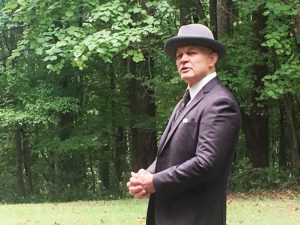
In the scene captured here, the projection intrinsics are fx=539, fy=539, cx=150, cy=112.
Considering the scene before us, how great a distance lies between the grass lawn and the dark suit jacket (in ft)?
18.6

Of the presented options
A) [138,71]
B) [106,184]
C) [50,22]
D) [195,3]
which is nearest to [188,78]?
[50,22]

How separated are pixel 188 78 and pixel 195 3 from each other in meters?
12.5

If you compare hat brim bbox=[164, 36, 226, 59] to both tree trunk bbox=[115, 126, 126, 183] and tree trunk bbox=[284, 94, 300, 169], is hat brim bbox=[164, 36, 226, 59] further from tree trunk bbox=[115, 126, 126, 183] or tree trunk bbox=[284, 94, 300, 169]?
tree trunk bbox=[115, 126, 126, 183]

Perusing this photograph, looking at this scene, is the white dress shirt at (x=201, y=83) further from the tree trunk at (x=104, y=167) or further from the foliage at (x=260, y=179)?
the tree trunk at (x=104, y=167)

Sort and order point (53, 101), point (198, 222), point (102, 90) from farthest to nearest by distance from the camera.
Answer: point (102, 90) → point (53, 101) → point (198, 222)

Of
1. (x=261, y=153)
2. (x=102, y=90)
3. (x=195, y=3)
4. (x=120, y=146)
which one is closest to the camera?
(x=195, y=3)

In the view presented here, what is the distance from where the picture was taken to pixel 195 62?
2.66m

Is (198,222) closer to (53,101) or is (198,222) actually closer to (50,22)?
(50,22)

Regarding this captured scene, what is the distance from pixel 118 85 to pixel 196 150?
62.4 feet

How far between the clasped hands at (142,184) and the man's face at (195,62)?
1.73ft

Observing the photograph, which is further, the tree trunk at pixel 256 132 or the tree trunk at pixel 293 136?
the tree trunk at pixel 256 132

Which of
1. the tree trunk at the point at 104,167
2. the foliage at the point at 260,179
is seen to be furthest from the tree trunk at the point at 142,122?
the tree trunk at the point at 104,167

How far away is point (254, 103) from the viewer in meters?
15.3

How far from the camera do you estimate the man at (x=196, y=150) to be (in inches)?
96.8
